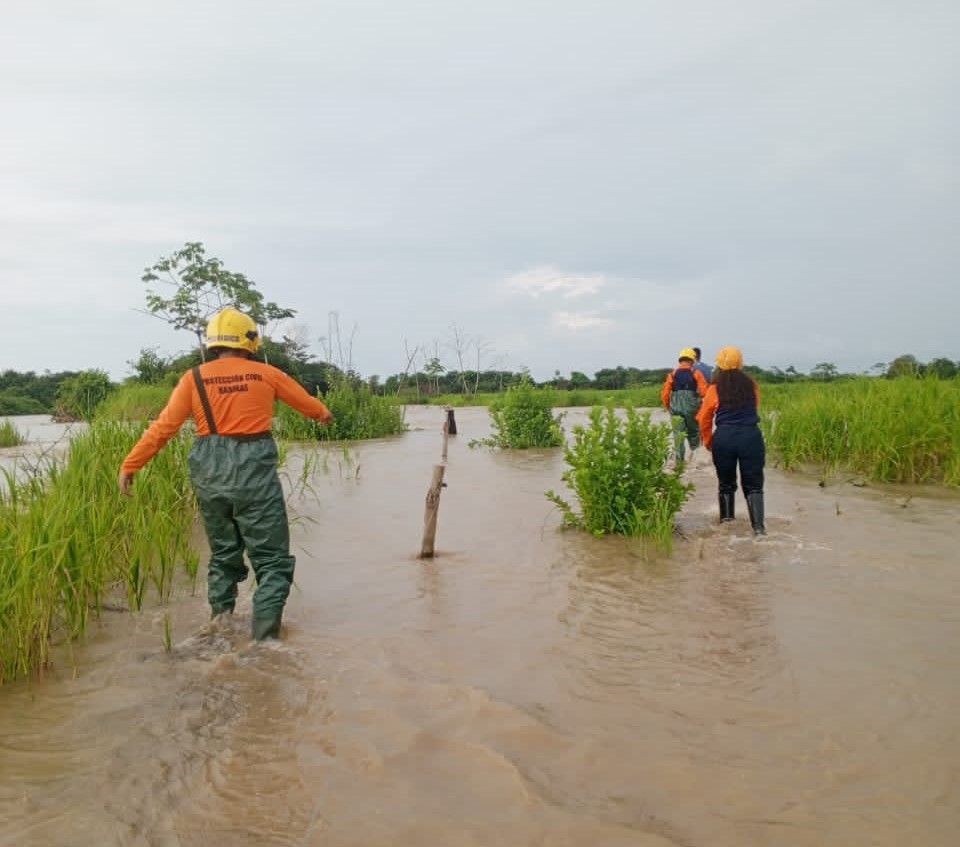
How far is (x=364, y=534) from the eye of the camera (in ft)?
24.7

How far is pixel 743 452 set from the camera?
698 centimetres

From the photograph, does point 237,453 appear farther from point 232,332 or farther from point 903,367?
point 903,367

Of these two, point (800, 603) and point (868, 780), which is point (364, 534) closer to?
point (800, 603)

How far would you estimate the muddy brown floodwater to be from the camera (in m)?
2.54

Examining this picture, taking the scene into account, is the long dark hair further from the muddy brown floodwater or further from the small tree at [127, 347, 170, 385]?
the small tree at [127, 347, 170, 385]

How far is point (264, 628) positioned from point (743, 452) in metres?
4.65

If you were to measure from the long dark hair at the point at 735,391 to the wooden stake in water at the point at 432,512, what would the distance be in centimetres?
283

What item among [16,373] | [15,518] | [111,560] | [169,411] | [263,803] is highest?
[16,373]

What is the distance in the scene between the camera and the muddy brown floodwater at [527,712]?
8.34 feet

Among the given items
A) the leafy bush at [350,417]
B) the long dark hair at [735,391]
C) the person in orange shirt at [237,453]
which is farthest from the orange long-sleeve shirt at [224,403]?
the leafy bush at [350,417]

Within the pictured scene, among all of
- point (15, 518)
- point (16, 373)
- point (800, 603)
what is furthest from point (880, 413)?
point (16, 373)

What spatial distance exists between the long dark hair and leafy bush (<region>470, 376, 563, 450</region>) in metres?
8.00

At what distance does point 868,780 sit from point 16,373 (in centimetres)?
4661

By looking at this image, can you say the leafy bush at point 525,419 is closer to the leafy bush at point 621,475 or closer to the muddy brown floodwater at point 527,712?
the leafy bush at point 621,475
